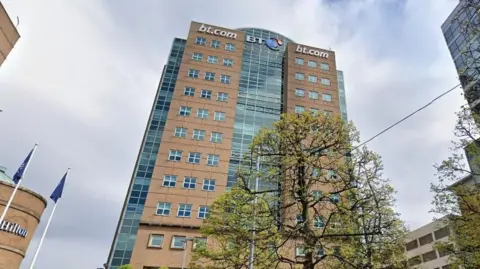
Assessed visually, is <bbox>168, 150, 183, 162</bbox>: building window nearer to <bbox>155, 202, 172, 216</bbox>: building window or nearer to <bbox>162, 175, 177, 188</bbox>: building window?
<bbox>162, 175, 177, 188</bbox>: building window

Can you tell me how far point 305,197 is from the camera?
14297 mm

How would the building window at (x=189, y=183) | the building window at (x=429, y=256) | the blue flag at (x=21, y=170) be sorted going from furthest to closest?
the building window at (x=429, y=256), the building window at (x=189, y=183), the blue flag at (x=21, y=170)

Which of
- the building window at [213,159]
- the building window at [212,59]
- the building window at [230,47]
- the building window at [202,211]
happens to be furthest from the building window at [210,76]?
the building window at [202,211]

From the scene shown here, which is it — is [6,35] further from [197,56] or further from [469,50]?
[197,56]

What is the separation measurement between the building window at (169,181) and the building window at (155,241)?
6.15m

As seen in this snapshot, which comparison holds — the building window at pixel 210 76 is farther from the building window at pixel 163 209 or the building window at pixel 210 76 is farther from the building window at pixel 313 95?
the building window at pixel 163 209

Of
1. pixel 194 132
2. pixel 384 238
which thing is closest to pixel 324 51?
pixel 194 132

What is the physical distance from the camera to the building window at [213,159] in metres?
41.4

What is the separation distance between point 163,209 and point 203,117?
46.9 feet

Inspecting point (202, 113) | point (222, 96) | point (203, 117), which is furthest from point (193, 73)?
point (203, 117)

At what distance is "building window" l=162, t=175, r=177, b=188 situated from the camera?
38906 millimetres

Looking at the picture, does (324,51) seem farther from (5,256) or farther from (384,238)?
(5,256)

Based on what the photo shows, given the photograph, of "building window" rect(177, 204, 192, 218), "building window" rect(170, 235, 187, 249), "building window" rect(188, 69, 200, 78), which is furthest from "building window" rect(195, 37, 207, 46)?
"building window" rect(170, 235, 187, 249)

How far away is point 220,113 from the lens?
4612 cm
